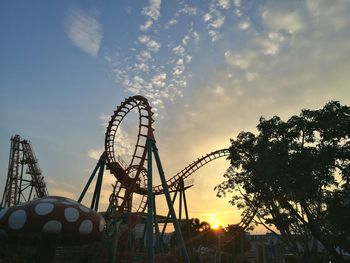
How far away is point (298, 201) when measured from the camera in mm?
16609

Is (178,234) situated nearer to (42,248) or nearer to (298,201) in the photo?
(298,201)

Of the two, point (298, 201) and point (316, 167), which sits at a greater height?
point (316, 167)

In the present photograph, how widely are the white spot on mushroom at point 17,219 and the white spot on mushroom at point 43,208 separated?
0.79 feet

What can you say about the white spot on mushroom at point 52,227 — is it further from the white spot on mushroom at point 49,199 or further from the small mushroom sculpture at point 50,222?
the white spot on mushroom at point 49,199

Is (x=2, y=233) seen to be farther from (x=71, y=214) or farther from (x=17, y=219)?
(x=71, y=214)

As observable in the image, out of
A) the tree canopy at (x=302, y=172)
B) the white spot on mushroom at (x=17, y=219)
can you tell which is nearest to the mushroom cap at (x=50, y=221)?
the white spot on mushroom at (x=17, y=219)

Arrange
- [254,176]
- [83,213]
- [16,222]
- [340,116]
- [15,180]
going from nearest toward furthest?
[16,222], [83,213], [340,116], [254,176], [15,180]

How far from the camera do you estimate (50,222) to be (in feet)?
21.0

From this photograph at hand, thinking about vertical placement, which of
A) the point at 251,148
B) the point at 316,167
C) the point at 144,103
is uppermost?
the point at 144,103

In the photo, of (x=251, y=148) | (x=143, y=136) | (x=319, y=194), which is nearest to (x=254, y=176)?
(x=251, y=148)

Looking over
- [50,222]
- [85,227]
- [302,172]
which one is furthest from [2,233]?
[302,172]

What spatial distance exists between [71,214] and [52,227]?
45 centimetres

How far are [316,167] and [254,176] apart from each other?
11.6 feet

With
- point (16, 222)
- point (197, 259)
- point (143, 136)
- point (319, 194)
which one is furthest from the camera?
point (197, 259)
